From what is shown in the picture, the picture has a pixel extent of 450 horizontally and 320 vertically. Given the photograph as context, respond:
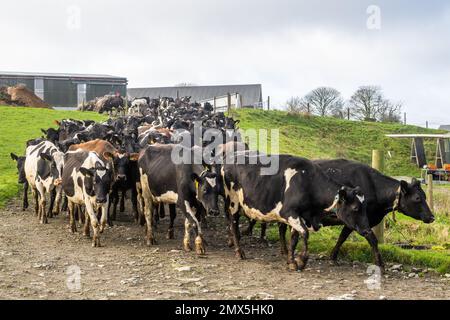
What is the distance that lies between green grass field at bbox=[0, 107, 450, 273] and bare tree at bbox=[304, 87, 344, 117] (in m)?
23.8

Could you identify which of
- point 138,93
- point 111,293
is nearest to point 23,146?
point 111,293

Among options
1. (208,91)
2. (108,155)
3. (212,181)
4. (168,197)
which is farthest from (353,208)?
(208,91)

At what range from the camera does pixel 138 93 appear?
78.7 m

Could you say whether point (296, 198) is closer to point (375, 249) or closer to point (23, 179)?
point (375, 249)

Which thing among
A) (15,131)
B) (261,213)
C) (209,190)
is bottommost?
(261,213)

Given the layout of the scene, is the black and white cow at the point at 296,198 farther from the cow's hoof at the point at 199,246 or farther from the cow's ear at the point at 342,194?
the cow's hoof at the point at 199,246

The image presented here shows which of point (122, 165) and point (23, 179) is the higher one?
point (122, 165)

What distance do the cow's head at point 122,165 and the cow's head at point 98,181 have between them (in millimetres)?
652

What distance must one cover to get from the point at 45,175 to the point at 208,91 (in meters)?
60.3

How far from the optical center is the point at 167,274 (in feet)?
30.6

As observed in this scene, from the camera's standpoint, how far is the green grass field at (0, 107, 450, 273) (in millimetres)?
11109

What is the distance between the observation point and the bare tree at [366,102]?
196ft

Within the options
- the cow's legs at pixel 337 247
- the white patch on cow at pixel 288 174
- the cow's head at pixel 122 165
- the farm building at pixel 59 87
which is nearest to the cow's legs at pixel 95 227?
the cow's head at pixel 122 165

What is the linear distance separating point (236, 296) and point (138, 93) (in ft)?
238
